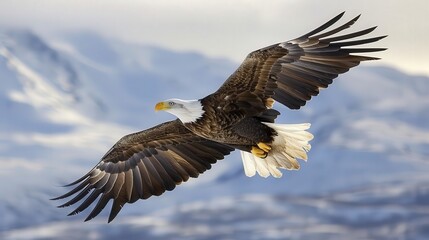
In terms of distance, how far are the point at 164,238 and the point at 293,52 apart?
7067 cm

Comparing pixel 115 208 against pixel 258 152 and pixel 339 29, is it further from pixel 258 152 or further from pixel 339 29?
pixel 339 29

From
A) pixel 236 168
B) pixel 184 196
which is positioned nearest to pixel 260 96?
pixel 184 196

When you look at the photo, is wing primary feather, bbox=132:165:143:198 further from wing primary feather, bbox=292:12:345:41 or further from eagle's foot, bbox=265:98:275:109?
wing primary feather, bbox=292:12:345:41

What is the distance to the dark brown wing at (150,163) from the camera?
1027 centimetres

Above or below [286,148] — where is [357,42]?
above

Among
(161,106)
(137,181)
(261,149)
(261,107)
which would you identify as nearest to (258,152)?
(261,149)

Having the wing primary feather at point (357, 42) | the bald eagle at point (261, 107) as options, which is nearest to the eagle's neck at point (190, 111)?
the bald eagle at point (261, 107)

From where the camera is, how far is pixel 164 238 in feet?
261

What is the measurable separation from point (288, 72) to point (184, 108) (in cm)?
84

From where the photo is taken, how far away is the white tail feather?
9.56m

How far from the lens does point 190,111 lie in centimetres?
946

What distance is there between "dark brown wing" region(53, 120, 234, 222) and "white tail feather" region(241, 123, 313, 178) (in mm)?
476

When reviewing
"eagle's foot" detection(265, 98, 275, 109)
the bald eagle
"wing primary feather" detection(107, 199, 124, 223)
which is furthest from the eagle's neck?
"wing primary feather" detection(107, 199, 124, 223)

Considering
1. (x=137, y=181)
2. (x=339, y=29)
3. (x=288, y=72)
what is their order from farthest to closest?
1. (x=137, y=181)
2. (x=288, y=72)
3. (x=339, y=29)
